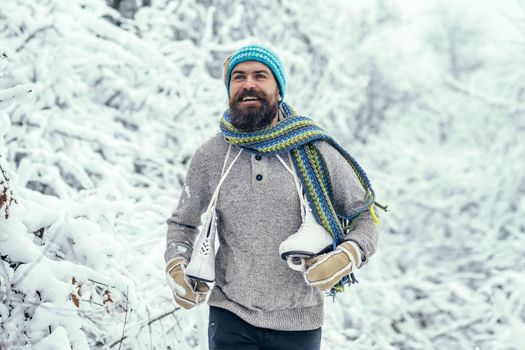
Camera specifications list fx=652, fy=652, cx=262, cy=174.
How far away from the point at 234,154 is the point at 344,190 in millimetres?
437

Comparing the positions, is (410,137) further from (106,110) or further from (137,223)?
(137,223)

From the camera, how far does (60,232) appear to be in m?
2.41

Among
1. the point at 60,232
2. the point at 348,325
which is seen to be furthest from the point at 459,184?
the point at 60,232

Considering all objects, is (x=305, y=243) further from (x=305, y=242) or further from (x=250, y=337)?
(x=250, y=337)

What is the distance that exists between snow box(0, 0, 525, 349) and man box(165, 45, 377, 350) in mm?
374

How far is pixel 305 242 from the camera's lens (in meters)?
2.21

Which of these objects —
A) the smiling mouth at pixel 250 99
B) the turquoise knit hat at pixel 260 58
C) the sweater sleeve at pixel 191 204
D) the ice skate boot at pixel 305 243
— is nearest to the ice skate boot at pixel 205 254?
the sweater sleeve at pixel 191 204

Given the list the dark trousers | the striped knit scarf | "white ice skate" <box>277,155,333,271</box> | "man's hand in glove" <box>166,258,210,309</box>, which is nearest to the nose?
the striped knit scarf

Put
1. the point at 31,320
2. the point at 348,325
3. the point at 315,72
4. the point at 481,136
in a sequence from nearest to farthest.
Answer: the point at 31,320 < the point at 348,325 < the point at 315,72 < the point at 481,136

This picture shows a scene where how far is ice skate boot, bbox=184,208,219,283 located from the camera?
7.38ft

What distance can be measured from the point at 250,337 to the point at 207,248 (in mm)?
351

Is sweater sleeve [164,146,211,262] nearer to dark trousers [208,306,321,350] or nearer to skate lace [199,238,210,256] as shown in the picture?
skate lace [199,238,210,256]

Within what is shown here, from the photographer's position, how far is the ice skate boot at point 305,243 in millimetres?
2189

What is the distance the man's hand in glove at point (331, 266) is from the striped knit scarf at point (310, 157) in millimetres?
99
